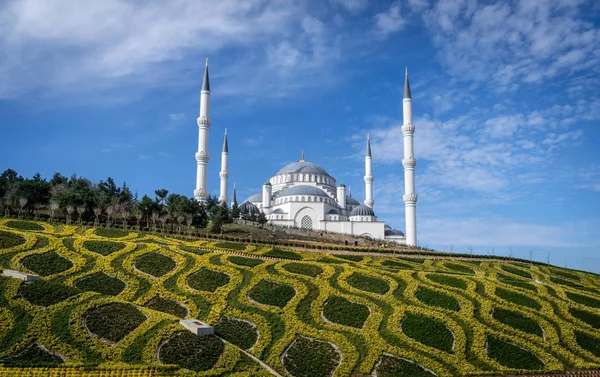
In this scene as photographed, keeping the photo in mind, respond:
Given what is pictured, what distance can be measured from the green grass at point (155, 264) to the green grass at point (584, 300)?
18.5 meters

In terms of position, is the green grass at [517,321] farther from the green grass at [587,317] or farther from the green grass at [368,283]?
the green grass at [368,283]

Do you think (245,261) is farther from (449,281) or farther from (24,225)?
(24,225)

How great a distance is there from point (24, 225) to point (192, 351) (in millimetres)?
18955

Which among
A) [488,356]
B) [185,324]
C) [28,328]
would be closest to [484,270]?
[488,356]

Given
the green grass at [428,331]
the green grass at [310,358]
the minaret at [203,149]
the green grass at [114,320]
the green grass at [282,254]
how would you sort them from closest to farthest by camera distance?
the green grass at [310,358], the green grass at [114,320], the green grass at [428,331], the green grass at [282,254], the minaret at [203,149]

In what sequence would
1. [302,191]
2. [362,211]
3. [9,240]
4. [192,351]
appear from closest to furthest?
[192,351] < [9,240] < [362,211] < [302,191]

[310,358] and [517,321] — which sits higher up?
[517,321]

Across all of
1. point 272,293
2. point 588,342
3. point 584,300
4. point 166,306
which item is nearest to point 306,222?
point 584,300

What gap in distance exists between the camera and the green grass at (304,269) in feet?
70.4

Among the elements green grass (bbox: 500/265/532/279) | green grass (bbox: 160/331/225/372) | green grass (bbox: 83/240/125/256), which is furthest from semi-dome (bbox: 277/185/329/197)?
green grass (bbox: 160/331/225/372)

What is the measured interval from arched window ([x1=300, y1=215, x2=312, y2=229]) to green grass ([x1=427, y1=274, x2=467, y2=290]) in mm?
34029

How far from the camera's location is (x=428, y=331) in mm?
16984

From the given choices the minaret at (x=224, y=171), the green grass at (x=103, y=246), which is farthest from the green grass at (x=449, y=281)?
the minaret at (x=224, y=171)

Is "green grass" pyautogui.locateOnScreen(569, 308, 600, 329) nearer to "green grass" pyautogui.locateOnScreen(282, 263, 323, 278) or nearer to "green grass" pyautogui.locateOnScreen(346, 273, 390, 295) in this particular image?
"green grass" pyautogui.locateOnScreen(346, 273, 390, 295)
